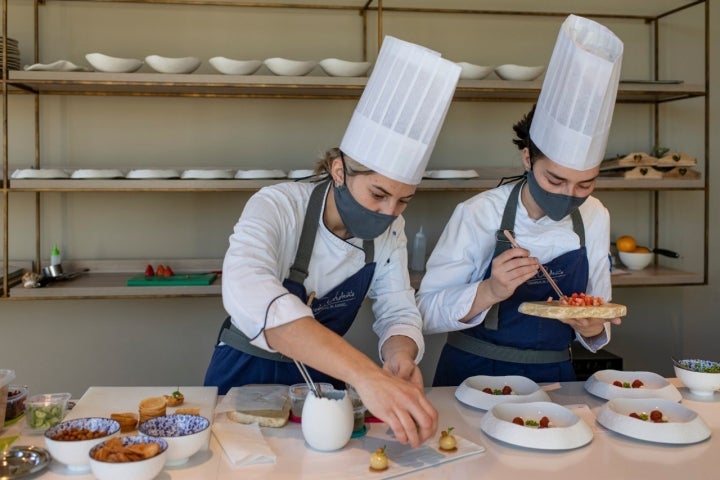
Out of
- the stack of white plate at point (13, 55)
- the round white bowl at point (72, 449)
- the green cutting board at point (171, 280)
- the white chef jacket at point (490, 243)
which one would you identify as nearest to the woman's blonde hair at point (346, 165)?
the white chef jacket at point (490, 243)

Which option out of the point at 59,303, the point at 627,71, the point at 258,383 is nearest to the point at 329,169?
the point at 258,383

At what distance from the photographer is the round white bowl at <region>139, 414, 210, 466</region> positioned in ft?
4.83

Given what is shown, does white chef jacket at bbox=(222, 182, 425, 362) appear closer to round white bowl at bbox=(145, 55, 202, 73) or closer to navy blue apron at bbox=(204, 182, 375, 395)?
navy blue apron at bbox=(204, 182, 375, 395)

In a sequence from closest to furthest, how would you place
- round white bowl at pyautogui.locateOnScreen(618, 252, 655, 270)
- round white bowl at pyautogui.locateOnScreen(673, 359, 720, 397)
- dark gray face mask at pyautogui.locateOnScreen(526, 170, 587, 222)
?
round white bowl at pyautogui.locateOnScreen(673, 359, 720, 397) → dark gray face mask at pyautogui.locateOnScreen(526, 170, 587, 222) → round white bowl at pyautogui.locateOnScreen(618, 252, 655, 270)

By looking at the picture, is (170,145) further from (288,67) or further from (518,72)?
(518,72)

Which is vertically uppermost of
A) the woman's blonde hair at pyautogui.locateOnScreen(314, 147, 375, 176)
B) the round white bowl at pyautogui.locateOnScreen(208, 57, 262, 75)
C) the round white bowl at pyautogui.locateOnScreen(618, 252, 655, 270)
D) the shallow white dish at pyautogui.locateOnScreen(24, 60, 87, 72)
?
the round white bowl at pyautogui.locateOnScreen(208, 57, 262, 75)

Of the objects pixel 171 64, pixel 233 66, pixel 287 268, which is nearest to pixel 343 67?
pixel 233 66

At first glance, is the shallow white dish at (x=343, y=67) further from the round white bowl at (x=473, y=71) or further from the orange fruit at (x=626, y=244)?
the orange fruit at (x=626, y=244)

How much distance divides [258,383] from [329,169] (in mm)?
639

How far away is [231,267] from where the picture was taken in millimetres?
1754

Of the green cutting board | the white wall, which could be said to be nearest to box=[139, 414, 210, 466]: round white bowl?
the green cutting board

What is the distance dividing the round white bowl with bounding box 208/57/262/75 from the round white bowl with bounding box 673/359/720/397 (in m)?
2.03

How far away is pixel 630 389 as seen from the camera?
6.51ft

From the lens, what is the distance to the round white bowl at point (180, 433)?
58.0 inches
